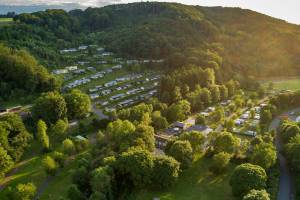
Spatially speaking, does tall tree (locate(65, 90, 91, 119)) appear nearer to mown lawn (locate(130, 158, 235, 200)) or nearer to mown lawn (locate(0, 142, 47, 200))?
mown lawn (locate(0, 142, 47, 200))

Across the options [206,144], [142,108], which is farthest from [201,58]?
[206,144]

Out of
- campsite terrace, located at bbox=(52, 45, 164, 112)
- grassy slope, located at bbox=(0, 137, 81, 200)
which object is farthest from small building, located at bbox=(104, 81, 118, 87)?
grassy slope, located at bbox=(0, 137, 81, 200)

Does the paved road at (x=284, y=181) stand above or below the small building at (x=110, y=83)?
below

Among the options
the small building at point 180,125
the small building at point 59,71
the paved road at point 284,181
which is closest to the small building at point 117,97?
the small building at point 180,125

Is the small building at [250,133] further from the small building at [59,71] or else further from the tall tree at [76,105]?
the small building at [59,71]

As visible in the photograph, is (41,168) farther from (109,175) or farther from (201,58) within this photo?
(201,58)
